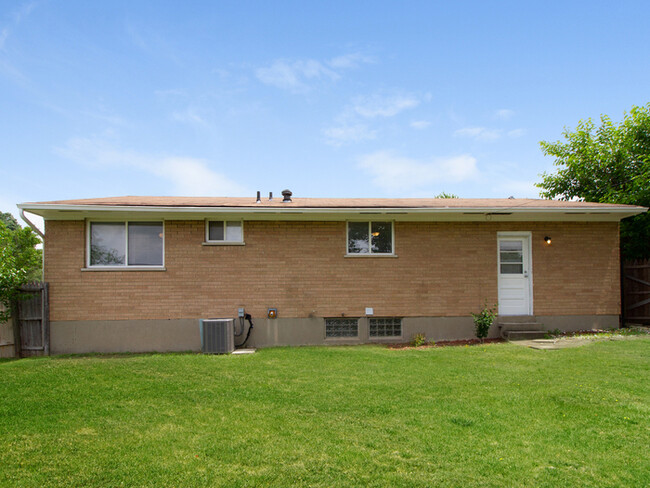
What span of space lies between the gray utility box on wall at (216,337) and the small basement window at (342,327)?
236cm

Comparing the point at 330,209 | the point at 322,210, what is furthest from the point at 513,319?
the point at 322,210

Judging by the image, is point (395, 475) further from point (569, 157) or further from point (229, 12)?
point (569, 157)

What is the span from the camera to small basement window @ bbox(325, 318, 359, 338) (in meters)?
10.1

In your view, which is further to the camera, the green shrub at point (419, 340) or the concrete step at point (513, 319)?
the concrete step at point (513, 319)

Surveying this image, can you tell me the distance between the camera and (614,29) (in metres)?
12.7

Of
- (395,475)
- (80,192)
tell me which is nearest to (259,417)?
(395,475)

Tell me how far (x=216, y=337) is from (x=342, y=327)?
2936 mm

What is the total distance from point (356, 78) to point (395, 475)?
41.3 ft

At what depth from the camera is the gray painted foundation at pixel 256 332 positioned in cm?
954

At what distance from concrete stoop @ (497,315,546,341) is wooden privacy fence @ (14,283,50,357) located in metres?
10.4

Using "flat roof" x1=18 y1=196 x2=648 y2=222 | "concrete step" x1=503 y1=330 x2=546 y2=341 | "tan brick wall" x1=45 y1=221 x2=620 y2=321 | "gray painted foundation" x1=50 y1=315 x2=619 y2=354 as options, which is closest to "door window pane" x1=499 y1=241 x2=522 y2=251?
"tan brick wall" x1=45 y1=221 x2=620 y2=321

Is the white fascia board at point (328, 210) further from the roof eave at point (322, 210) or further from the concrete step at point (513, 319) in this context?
the concrete step at point (513, 319)

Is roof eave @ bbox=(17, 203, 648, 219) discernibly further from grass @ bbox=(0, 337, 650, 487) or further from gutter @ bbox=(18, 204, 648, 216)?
grass @ bbox=(0, 337, 650, 487)

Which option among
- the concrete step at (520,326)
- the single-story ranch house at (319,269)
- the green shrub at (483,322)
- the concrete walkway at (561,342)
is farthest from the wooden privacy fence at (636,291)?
the green shrub at (483,322)
